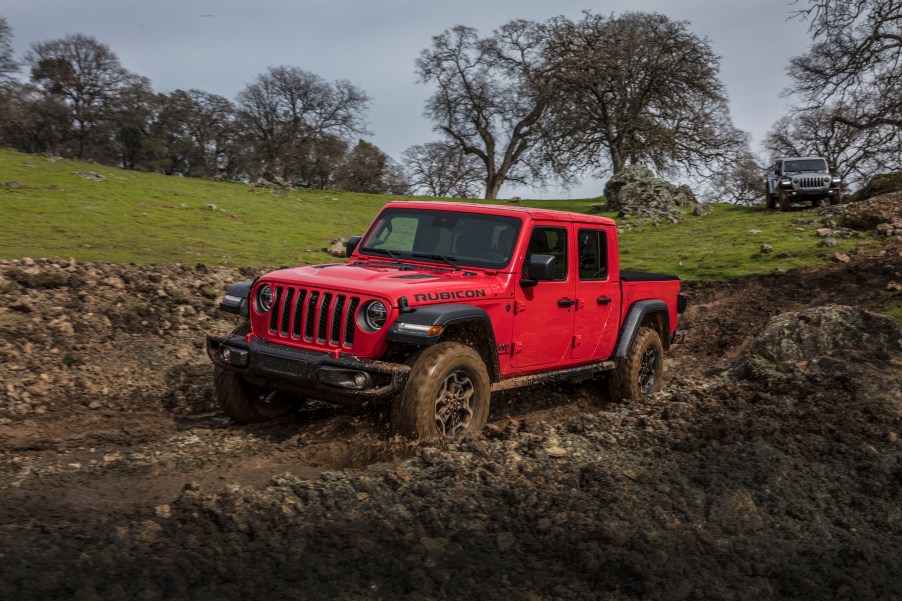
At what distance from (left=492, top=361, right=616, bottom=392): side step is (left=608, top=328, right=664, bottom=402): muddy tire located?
6.7 inches

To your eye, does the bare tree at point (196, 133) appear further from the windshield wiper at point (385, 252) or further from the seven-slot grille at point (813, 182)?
the windshield wiper at point (385, 252)

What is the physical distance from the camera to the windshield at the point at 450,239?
7.12 m

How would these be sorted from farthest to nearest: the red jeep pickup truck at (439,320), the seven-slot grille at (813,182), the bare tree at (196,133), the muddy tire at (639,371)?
the bare tree at (196,133)
the seven-slot grille at (813,182)
the muddy tire at (639,371)
the red jeep pickup truck at (439,320)

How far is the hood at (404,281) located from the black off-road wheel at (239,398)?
3.18 feet

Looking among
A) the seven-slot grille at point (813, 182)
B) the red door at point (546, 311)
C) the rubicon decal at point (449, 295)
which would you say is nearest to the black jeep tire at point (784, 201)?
the seven-slot grille at point (813, 182)

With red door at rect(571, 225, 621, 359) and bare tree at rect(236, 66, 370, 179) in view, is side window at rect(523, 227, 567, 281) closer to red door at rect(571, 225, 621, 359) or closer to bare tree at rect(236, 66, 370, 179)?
red door at rect(571, 225, 621, 359)

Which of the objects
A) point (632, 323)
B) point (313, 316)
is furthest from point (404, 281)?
point (632, 323)

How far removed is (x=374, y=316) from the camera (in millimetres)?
6082

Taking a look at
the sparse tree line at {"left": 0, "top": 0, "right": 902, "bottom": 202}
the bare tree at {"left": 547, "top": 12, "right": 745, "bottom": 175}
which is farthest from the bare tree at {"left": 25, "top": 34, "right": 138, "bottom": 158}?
the bare tree at {"left": 547, "top": 12, "right": 745, "bottom": 175}

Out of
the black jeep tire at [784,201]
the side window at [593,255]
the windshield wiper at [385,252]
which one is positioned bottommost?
the windshield wiper at [385,252]

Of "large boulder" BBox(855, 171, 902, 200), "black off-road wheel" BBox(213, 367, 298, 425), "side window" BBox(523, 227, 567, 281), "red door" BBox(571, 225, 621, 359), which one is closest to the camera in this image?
"black off-road wheel" BBox(213, 367, 298, 425)

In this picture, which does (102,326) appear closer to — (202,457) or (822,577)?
(202,457)

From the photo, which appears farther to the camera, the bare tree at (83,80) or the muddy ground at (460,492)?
the bare tree at (83,80)

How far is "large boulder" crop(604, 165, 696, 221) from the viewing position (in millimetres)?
30672
